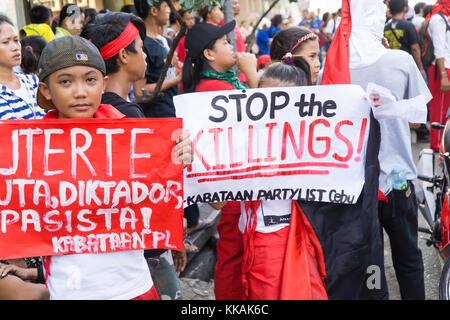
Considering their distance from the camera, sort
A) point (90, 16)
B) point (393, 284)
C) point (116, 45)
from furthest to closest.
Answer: point (90, 16)
point (393, 284)
point (116, 45)

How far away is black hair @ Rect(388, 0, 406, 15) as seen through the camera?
8086mm

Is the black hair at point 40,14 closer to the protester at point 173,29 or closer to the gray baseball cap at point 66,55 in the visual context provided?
the protester at point 173,29

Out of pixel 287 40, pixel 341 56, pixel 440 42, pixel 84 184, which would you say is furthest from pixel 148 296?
pixel 440 42

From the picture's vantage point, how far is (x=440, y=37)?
7043 mm

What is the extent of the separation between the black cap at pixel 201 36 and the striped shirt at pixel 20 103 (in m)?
1.15

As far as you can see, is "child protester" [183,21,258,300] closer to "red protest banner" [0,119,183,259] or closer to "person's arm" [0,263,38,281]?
"red protest banner" [0,119,183,259]

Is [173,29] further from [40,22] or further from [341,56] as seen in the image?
[341,56]

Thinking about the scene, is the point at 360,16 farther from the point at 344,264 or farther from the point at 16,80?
the point at 16,80

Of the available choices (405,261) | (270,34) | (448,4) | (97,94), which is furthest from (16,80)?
(270,34)

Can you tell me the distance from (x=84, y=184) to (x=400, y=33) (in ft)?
23.0

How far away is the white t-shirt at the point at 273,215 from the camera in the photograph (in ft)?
8.63

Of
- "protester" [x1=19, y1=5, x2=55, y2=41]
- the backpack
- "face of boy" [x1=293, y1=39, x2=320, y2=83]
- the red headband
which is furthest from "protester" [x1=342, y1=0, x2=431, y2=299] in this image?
the backpack

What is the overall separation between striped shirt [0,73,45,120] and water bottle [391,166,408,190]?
210cm

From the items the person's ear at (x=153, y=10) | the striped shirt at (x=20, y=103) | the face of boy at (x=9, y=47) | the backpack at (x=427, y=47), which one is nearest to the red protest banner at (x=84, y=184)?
the striped shirt at (x=20, y=103)
